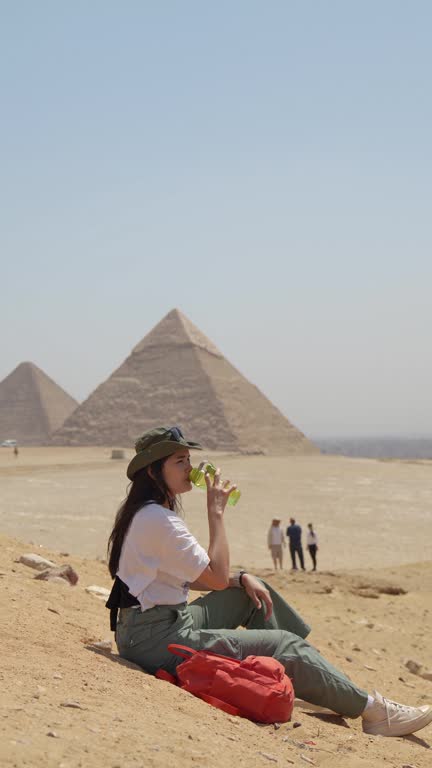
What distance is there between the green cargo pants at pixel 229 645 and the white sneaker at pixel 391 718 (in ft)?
0.18

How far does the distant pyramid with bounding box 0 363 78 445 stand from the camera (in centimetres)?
10119

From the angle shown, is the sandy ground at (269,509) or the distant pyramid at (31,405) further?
the distant pyramid at (31,405)

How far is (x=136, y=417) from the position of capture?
323 ft

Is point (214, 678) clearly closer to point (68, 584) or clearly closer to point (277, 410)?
point (68, 584)

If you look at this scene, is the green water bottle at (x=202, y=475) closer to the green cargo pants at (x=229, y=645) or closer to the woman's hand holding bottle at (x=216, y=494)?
the woman's hand holding bottle at (x=216, y=494)

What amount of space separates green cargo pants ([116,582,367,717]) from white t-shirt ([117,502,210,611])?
2.7 inches

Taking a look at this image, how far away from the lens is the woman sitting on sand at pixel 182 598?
133 inches

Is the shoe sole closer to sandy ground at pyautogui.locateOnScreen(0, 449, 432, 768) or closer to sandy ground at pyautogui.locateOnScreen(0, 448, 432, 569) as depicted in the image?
sandy ground at pyautogui.locateOnScreen(0, 449, 432, 768)

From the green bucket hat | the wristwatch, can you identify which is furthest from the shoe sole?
the green bucket hat

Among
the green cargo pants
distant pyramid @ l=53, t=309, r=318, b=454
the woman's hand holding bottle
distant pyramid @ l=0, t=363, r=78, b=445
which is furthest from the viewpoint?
distant pyramid @ l=0, t=363, r=78, b=445

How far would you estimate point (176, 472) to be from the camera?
3596mm

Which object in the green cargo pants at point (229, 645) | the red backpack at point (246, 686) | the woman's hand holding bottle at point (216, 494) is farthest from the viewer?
the woman's hand holding bottle at point (216, 494)

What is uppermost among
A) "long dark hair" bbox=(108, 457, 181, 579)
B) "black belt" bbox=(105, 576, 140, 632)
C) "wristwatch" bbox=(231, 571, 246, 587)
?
"long dark hair" bbox=(108, 457, 181, 579)

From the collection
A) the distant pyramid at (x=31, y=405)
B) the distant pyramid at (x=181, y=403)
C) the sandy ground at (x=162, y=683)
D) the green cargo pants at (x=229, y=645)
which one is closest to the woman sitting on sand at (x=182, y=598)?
the green cargo pants at (x=229, y=645)
